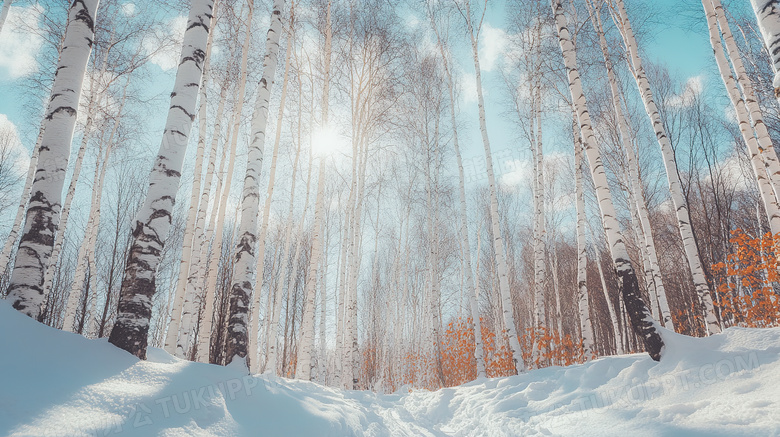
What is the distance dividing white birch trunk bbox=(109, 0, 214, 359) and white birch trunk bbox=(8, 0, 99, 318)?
61 centimetres

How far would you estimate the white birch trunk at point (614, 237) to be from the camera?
142 inches

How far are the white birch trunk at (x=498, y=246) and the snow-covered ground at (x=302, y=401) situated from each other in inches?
83.5

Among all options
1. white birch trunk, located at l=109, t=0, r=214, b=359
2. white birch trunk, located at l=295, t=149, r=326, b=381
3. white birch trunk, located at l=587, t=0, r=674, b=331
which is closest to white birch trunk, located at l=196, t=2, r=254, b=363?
white birch trunk, located at l=295, t=149, r=326, b=381

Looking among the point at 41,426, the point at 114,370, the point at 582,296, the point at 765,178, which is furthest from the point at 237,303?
the point at 765,178

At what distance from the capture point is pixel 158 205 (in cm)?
296

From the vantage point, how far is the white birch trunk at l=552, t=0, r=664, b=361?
11.8 ft

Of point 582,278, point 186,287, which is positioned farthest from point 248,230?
point 582,278

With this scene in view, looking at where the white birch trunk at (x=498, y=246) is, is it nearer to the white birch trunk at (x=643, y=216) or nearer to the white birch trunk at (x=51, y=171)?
the white birch trunk at (x=643, y=216)

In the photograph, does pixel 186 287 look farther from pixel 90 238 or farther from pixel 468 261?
pixel 468 261

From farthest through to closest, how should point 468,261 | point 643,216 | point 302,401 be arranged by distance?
1. point 468,261
2. point 643,216
3. point 302,401

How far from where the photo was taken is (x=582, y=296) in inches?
260

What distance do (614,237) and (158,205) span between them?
4.92 meters

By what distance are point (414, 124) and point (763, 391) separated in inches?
411

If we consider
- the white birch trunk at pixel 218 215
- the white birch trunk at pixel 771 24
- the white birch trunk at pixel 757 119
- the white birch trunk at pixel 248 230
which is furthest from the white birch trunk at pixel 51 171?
the white birch trunk at pixel 757 119
